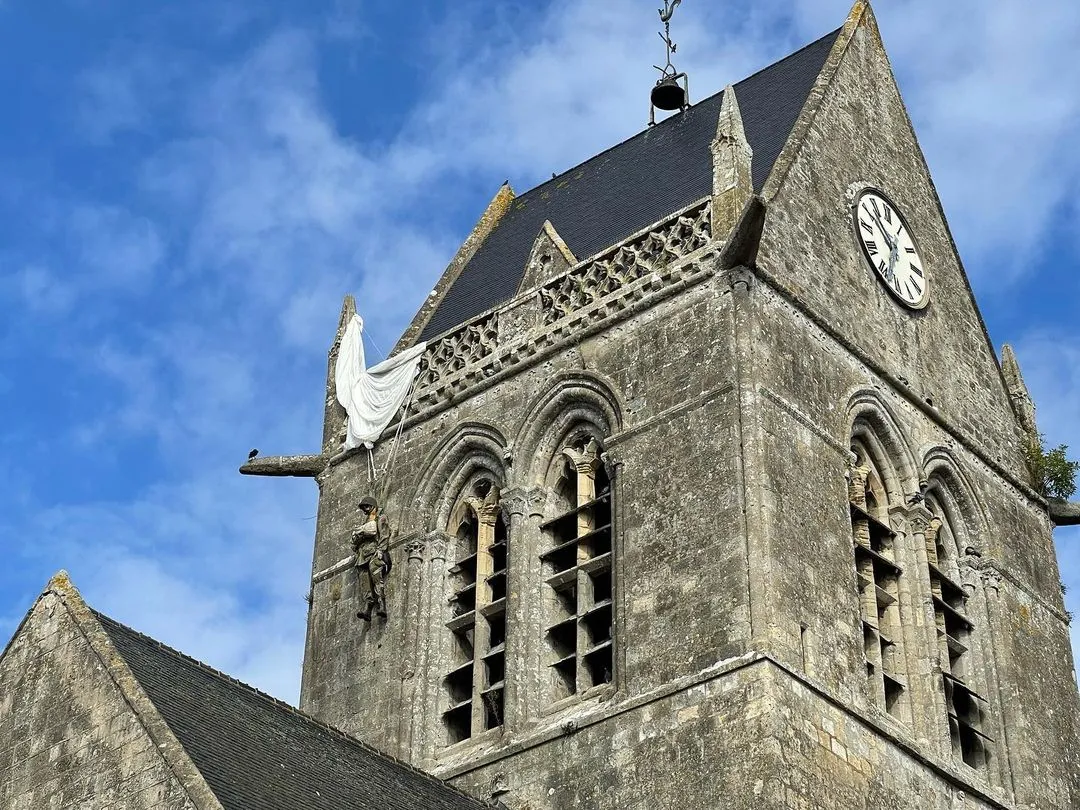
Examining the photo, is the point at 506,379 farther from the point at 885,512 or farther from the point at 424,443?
the point at 885,512

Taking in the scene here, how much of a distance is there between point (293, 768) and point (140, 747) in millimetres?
1618

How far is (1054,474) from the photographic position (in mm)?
26203

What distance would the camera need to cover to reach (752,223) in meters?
22.8

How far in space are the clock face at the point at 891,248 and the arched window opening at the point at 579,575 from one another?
3.82 metres

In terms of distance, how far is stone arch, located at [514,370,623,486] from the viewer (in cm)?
2389

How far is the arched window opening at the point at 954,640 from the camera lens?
76.4ft

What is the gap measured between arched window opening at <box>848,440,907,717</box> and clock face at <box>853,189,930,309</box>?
89.8 inches

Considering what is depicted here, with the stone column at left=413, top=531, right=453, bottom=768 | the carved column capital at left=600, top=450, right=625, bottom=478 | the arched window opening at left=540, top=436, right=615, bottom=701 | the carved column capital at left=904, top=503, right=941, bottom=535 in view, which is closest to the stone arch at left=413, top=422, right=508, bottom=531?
the stone column at left=413, top=531, right=453, bottom=768

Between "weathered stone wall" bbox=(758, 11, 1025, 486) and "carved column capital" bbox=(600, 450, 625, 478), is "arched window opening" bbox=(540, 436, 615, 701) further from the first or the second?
"weathered stone wall" bbox=(758, 11, 1025, 486)

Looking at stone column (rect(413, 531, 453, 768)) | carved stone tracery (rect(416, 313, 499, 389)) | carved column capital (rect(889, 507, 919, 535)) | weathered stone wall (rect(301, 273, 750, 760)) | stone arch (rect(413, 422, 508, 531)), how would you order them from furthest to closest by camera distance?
1. carved stone tracery (rect(416, 313, 499, 389))
2. stone arch (rect(413, 422, 508, 531))
3. carved column capital (rect(889, 507, 919, 535))
4. stone column (rect(413, 531, 453, 768))
5. weathered stone wall (rect(301, 273, 750, 760))

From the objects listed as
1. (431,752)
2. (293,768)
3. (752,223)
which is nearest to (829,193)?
(752,223)

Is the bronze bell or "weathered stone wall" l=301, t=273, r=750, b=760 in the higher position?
the bronze bell

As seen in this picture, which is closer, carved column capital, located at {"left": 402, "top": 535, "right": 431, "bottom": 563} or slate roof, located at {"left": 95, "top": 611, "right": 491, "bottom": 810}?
slate roof, located at {"left": 95, "top": 611, "right": 491, "bottom": 810}

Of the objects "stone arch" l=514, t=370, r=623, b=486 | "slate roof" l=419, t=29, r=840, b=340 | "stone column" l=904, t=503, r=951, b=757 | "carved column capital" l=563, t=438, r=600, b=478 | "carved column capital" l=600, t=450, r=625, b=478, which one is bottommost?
"stone column" l=904, t=503, r=951, b=757
